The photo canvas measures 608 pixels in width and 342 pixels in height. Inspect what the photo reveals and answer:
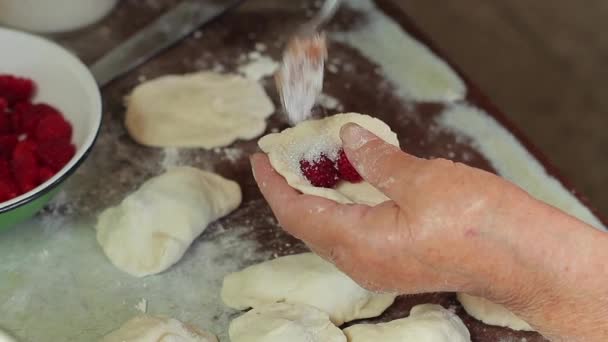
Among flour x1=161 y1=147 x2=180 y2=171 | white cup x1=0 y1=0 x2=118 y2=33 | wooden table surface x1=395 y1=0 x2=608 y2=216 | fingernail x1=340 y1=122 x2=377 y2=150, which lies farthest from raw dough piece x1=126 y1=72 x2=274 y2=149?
wooden table surface x1=395 y1=0 x2=608 y2=216

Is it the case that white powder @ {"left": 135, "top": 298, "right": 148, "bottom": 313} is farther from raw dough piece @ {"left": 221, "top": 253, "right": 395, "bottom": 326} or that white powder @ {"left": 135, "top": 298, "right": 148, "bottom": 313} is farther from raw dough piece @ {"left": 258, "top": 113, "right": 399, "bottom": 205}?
raw dough piece @ {"left": 258, "top": 113, "right": 399, "bottom": 205}

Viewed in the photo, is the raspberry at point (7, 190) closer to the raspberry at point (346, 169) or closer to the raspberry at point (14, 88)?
the raspberry at point (14, 88)

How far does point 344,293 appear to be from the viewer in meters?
1.14

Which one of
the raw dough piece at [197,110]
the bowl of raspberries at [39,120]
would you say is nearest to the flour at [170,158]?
the raw dough piece at [197,110]

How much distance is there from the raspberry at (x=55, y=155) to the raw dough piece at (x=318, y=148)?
0.33m

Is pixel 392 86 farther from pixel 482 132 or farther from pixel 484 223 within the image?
pixel 484 223

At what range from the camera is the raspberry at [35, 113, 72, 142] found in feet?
4.10

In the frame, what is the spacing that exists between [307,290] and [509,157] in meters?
0.52

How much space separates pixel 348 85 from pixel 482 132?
0.29 metres

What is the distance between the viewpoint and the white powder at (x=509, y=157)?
1.35 metres

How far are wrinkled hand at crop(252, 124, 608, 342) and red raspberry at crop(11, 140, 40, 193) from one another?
0.46m

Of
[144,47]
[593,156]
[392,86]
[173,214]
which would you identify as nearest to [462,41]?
[593,156]

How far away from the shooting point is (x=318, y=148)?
3.58 feet

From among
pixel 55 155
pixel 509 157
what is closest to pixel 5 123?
pixel 55 155
